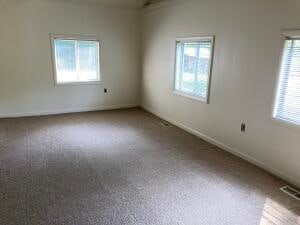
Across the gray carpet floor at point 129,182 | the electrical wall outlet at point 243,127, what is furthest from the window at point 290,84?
the gray carpet floor at point 129,182

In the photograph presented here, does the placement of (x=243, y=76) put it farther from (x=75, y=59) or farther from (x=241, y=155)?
(x=75, y=59)

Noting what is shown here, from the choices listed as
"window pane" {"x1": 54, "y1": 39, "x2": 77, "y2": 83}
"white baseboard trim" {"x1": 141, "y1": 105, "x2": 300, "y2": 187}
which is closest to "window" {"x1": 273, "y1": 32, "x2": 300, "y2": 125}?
"white baseboard trim" {"x1": 141, "y1": 105, "x2": 300, "y2": 187}

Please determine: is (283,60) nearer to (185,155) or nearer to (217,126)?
(217,126)

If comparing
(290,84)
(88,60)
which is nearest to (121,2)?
(88,60)

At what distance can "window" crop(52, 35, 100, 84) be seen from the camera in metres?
5.35

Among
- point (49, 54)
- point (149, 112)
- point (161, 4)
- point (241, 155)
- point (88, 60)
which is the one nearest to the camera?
point (241, 155)

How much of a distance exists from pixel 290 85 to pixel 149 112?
11.7 ft

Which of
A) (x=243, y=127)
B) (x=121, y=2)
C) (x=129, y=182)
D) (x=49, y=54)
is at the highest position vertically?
(x=121, y=2)

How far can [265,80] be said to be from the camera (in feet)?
10.0

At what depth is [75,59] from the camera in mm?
5582

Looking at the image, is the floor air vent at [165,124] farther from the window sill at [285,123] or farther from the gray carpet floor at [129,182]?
the window sill at [285,123]

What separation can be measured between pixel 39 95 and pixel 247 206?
470cm

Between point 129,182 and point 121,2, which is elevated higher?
point 121,2

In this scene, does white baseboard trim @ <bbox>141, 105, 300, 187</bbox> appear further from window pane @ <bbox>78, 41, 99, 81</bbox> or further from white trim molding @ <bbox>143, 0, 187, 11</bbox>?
white trim molding @ <bbox>143, 0, 187, 11</bbox>
